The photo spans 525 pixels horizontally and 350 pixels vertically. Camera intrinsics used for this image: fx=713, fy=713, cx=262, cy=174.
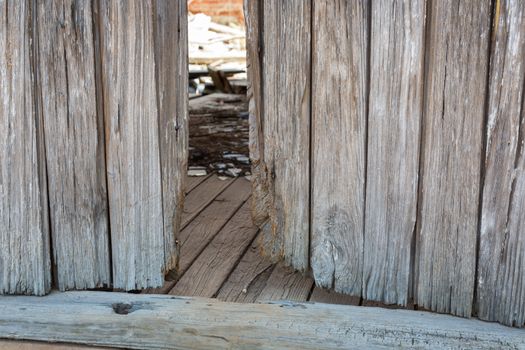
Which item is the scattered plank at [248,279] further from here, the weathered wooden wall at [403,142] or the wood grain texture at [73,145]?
the wood grain texture at [73,145]

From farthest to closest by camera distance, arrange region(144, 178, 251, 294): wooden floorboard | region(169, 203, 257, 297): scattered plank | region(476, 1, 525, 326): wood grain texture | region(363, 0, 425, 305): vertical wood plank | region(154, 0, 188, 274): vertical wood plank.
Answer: region(144, 178, 251, 294): wooden floorboard, region(169, 203, 257, 297): scattered plank, region(154, 0, 188, 274): vertical wood plank, region(363, 0, 425, 305): vertical wood plank, region(476, 1, 525, 326): wood grain texture

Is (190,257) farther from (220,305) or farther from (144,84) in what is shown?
(144,84)

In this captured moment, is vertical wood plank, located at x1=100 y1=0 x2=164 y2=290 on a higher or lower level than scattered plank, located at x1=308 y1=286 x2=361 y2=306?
higher

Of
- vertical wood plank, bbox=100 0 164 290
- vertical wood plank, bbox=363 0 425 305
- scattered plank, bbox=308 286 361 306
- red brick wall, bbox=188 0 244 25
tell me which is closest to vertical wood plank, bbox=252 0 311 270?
scattered plank, bbox=308 286 361 306

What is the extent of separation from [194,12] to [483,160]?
17072mm

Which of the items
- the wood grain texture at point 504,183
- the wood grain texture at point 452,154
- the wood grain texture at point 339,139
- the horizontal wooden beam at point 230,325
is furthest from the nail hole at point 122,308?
the wood grain texture at point 504,183

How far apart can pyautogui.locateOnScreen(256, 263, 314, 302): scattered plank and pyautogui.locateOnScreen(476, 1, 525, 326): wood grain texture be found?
681mm

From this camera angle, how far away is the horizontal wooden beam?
2295mm

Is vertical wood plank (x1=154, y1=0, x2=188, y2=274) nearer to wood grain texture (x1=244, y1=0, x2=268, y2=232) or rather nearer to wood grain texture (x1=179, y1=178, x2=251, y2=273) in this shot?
wood grain texture (x1=244, y1=0, x2=268, y2=232)

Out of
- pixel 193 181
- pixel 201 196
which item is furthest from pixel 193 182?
pixel 201 196

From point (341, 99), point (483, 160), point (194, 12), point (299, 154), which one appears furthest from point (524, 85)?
point (194, 12)

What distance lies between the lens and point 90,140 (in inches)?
101

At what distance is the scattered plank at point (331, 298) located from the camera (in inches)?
106

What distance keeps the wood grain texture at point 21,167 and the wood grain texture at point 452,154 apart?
4.47ft
